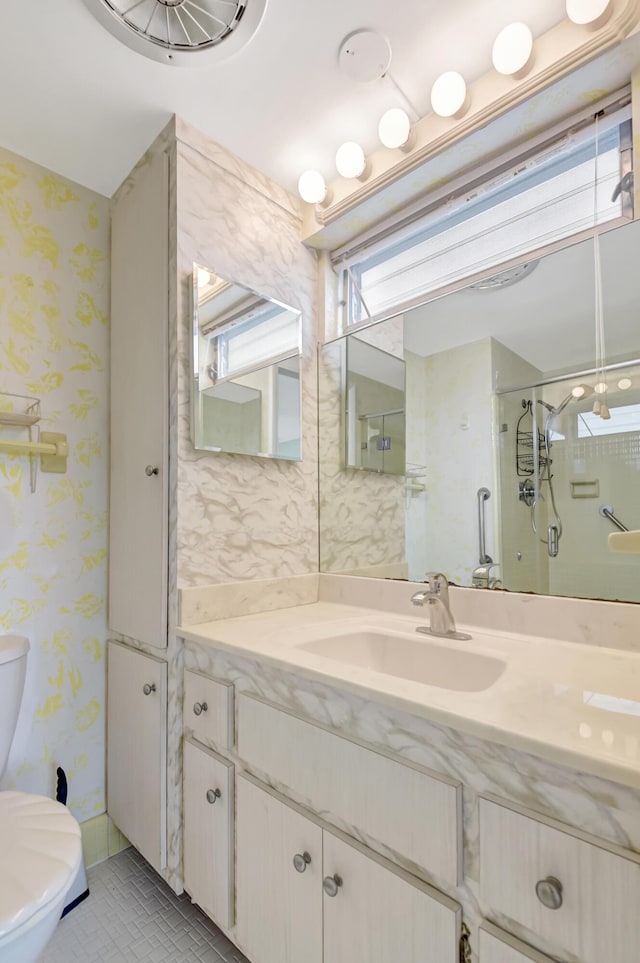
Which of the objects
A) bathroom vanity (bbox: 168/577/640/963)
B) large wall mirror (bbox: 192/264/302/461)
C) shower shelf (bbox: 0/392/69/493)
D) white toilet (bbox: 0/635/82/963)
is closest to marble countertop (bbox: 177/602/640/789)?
bathroom vanity (bbox: 168/577/640/963)

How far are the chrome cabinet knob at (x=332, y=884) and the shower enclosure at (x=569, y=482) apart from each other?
2.48ft

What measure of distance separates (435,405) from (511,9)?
3.07 ft

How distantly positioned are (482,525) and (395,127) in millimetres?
1153

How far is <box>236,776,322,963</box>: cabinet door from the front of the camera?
0.95 metres

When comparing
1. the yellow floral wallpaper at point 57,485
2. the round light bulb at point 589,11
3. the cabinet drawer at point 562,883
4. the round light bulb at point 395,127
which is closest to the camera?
the cabinet drawer at point 562,883

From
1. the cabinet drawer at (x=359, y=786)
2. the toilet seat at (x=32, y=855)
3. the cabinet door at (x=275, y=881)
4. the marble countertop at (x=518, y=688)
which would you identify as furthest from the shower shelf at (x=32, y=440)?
the cabinet door at (x=275, y=881)

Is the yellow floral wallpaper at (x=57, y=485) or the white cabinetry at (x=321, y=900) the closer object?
the white cabinetry at (x=321, y=900)

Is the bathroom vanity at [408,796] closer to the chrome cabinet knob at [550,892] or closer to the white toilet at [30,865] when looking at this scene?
the chrome cabinet knob at [550,892]

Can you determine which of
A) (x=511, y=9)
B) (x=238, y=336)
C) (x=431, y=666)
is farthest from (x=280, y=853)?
(x=511, y=9)

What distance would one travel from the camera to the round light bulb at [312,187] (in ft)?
5.32

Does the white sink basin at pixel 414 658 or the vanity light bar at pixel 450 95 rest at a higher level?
the vanity light bar at pixel 450 95

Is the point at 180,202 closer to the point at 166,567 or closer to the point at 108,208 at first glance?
the point at 108,208

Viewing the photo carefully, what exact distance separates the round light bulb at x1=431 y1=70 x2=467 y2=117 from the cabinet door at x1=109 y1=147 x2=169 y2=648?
79cm

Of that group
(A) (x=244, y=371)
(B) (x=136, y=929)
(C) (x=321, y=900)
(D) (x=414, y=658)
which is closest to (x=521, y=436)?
(D) (x=414, y=658)
